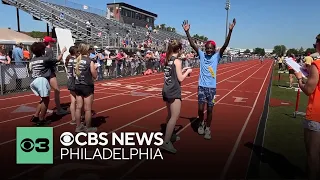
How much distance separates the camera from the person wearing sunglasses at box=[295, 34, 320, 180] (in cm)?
324

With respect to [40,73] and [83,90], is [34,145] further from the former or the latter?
[40,73]

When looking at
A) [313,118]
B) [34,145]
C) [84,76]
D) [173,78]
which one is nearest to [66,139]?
[34,145]

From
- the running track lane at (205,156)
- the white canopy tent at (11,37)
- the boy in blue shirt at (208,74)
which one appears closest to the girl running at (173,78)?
the running track lane at (205,156)

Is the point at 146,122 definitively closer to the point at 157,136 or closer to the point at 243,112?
the point at 157,136

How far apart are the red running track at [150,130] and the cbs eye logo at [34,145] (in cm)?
20

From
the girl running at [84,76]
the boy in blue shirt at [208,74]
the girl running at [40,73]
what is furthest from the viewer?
the girl running at [40,73]

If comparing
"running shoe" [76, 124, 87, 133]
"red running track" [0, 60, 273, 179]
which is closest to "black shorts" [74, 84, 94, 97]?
"running shoe" [76, 124, 87, 133]

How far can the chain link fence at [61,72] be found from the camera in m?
12.0

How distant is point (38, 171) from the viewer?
4.39 m

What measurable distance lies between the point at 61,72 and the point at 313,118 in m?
15.6

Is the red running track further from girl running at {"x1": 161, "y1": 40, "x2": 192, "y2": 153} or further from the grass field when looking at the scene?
girl running at {"x1": 161, "y1": 40, "x2": 192, "y2": 153}

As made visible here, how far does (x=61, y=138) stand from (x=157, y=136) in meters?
1.92

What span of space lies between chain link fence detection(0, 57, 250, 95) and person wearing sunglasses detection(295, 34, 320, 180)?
1137cm

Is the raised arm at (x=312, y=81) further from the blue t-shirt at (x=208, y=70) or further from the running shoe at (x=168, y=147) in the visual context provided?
the blue t-shirt at (x=208, y=70)
